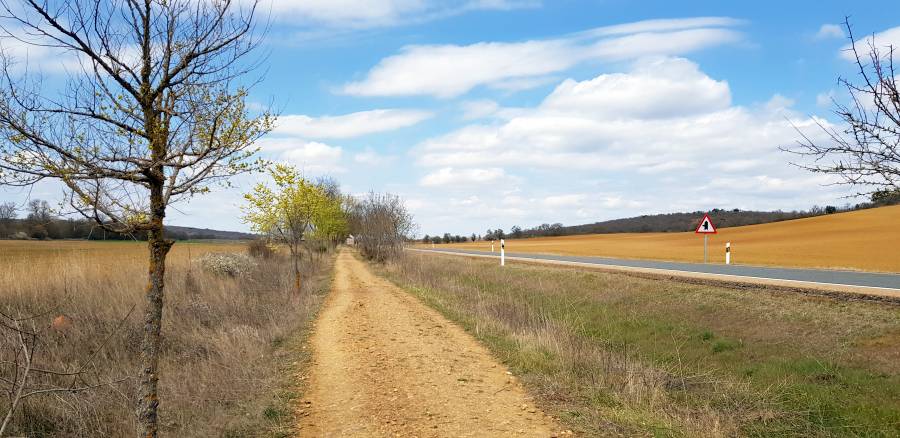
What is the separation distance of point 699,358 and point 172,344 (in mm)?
11360

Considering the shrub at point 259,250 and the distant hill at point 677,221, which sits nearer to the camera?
the shrub at point 259,250

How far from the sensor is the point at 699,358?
12766 mm

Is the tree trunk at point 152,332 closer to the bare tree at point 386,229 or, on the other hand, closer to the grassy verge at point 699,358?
the grassy verge at point 699,358

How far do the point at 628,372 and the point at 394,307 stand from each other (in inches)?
320

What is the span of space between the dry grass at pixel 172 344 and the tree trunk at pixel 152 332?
3.70 feet

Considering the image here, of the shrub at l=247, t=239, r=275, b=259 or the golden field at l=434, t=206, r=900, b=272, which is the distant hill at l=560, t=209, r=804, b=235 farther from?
the shrub at l=247, t=239, r=275, b=259

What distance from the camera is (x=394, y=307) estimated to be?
15.1 metres

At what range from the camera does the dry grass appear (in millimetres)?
6836

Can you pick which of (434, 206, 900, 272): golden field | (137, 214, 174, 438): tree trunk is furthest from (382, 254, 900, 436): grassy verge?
(434, 206, 900, 272): golden field

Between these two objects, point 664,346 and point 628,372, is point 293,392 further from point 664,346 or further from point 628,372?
point 664,346

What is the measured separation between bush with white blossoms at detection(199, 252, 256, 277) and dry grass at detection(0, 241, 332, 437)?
1.47 metres

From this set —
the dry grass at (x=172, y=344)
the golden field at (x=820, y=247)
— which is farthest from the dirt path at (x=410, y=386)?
the golden field at (x=820, y=247)

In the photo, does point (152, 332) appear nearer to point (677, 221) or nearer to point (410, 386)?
point (410, 386)

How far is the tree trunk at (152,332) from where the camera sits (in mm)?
4734
